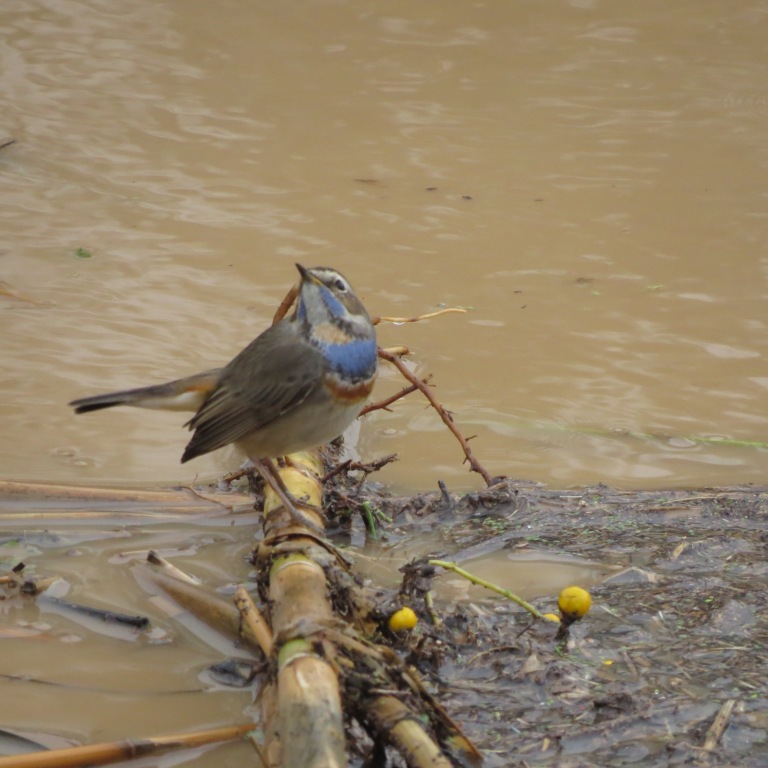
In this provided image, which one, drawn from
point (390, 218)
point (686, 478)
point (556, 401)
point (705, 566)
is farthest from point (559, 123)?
point (705, 566)

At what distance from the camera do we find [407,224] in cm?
770

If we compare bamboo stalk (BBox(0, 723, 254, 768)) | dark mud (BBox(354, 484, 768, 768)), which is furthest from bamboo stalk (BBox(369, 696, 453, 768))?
bamboo stalk (BBox(0, 723, 254, 768))

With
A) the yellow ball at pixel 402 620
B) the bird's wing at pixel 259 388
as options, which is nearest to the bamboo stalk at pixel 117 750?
the yellow ball at pixel 402 620

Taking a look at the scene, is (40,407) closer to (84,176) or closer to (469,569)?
(469,569)

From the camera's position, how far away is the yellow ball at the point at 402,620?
3.22 m

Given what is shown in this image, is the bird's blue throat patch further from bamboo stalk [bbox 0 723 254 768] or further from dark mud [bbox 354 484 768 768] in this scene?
bamboo stalk [bbox 0 723 254 768]

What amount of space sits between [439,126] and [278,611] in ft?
21.9

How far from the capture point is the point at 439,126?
9297 millimetres

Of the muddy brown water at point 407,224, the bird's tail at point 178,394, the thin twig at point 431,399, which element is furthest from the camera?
the muddy brown water at point 407,224

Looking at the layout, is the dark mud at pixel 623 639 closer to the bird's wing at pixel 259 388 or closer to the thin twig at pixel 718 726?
the thin twig at pixel 718 726

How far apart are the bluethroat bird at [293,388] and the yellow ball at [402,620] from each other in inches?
24.4

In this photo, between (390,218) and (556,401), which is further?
(390,218)

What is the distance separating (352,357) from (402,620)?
1.03 metres

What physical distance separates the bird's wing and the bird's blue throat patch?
→ 40mm
